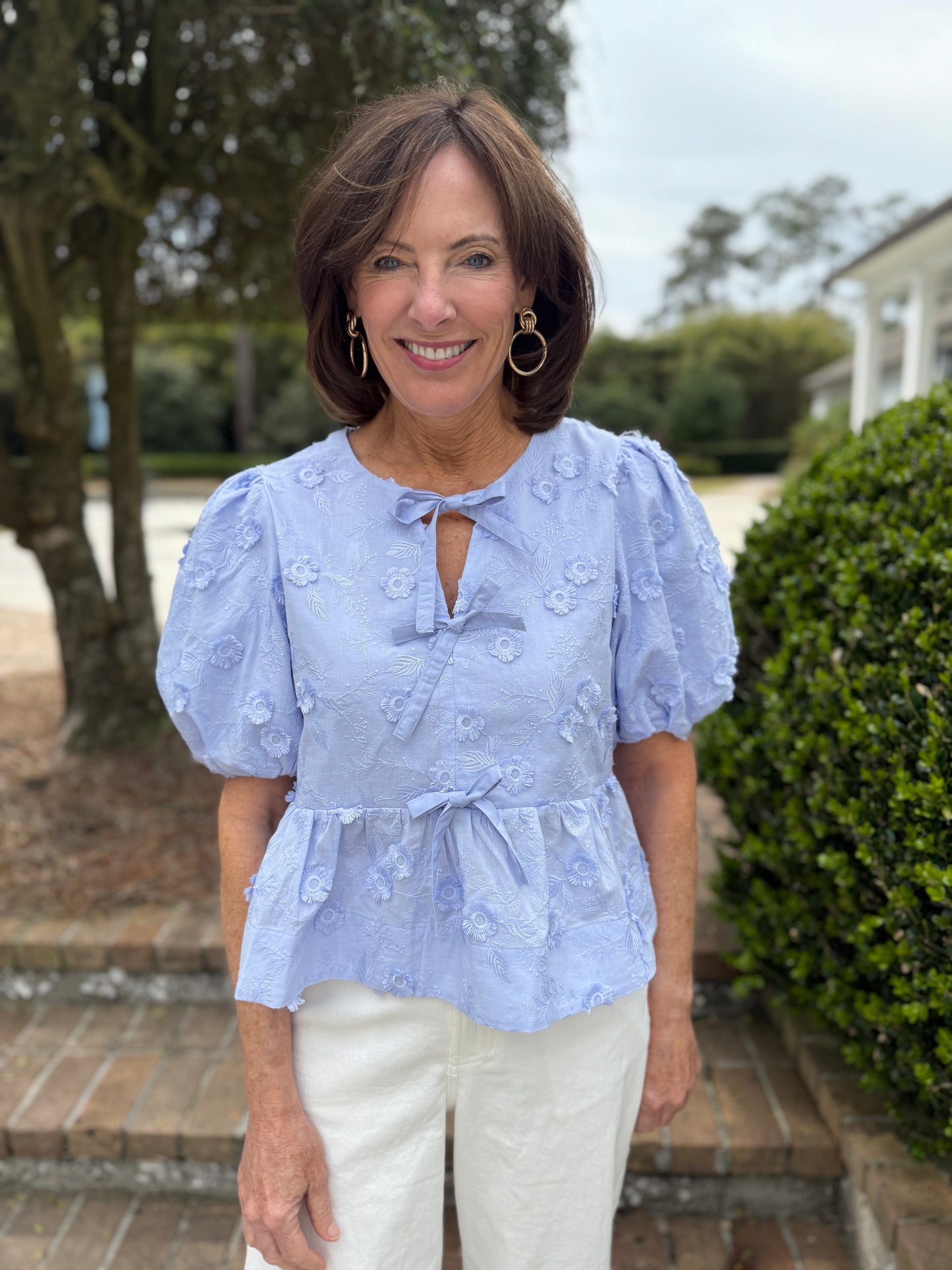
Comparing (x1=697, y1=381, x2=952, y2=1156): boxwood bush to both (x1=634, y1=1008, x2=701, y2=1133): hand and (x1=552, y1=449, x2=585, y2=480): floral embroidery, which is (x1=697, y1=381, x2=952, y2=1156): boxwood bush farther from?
(x1=552, y1=449, x2=585, y2=480): floral embroidery

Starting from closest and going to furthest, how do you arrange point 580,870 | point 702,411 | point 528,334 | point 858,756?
point 580,870
point 528,334
point 858,756
point 702,411

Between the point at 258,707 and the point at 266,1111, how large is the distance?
527 millimetres

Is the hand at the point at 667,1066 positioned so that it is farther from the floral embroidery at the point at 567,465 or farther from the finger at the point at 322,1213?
the floral embroidery at the point at 567,465

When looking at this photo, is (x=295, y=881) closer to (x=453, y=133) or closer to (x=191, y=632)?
(x=191, y=632)

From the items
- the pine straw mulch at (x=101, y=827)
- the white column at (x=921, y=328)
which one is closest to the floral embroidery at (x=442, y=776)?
the pine straw mulch at (x=101, y=827)

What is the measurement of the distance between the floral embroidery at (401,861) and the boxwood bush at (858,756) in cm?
89

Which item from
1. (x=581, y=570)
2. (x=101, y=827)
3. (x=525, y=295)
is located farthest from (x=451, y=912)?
(x=101, y=827)

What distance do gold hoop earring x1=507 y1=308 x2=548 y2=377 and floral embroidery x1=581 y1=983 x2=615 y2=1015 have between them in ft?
2.68

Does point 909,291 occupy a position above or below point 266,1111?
above

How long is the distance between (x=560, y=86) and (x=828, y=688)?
2633mm

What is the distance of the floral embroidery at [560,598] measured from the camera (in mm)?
1251

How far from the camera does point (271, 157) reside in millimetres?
3756

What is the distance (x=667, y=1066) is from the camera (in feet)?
4.76

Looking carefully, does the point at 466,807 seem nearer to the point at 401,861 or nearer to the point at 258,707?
the point at 401,861
